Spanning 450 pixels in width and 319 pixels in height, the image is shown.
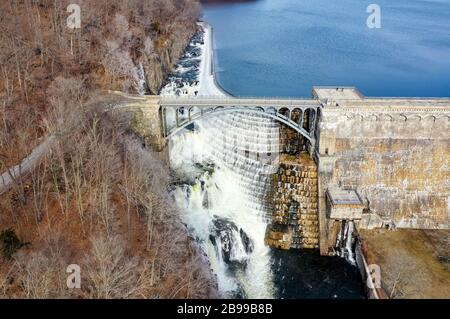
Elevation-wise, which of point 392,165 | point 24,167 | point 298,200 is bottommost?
point 298,200

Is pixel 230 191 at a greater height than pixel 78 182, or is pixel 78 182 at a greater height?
pixel 78 182

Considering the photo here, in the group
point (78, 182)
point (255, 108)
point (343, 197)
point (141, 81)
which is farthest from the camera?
point (141, 81)

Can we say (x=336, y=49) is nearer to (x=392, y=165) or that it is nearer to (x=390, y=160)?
(x=390, y=160)

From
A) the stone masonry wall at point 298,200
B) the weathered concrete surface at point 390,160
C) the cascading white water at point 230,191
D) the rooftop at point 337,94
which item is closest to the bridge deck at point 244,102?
the rooftop at point 337,94

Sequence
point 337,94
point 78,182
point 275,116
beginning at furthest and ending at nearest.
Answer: point 337,94, point 275,116, point 78,182

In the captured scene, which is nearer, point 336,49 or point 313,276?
point 313,276

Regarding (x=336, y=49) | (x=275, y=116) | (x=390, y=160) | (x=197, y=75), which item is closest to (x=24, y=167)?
(x=275, y=116)

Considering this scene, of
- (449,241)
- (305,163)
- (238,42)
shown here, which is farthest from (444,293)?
(238,42)
